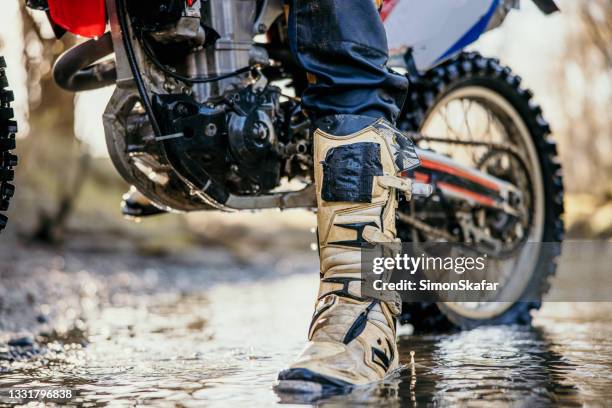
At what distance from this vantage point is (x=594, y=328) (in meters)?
2.65

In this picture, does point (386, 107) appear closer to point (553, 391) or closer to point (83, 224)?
point (553, 391)

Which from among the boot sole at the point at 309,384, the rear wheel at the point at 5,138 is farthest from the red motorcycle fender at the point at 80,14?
the boot sole at the point at 309,384

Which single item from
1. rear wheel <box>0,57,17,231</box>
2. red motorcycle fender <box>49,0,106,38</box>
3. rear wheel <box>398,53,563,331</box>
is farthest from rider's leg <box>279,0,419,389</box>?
rear wheel <box>398,53,563,331</box>

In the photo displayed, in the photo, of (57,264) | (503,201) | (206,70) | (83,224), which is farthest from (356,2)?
(83,224)

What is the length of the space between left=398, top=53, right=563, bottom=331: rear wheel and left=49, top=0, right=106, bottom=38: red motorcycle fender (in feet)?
3.24

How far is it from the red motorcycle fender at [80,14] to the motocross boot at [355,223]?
1.95 ft

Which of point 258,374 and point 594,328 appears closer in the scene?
point 258,374

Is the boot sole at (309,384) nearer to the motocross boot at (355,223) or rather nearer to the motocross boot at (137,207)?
the motocross boot at (355,223)

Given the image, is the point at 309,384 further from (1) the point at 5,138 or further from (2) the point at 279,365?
(1) the point at 5,138

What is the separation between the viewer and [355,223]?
176cm

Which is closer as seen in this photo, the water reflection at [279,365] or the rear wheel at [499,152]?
the water reflection at [279,365]

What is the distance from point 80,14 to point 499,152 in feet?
4.72

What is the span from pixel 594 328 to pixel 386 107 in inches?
47.3

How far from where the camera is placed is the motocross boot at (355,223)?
1.69 metres
